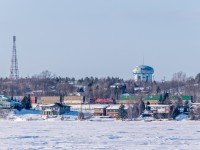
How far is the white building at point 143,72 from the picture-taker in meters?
120

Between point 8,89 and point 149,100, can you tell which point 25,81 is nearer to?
point 8,89

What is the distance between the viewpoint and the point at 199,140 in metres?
32.1

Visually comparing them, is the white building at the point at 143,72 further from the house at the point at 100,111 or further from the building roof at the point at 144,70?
the house at the point at 100,111

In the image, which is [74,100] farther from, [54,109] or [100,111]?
[100,111]

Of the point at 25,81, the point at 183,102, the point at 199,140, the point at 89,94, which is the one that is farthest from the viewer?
the point at 25,81

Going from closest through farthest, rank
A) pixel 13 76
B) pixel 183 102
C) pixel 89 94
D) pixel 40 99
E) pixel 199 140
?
pixel 199 140
pixel 183 102
pixel 40 99
pixel 89 94
pixel 13 76

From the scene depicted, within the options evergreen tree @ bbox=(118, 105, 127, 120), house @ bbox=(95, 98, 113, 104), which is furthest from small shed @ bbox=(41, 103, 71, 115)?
house @ bbox=(95, 98, 113, 104)

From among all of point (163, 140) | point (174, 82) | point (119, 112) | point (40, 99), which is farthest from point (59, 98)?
point (163, 140)

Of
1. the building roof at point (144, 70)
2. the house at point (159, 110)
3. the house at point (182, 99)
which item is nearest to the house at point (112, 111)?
the house at point (159, 110)

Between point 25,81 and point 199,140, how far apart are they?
7510cm

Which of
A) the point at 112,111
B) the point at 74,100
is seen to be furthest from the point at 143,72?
the point at 112,111

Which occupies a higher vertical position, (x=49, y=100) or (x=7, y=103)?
(x=49, y=100)

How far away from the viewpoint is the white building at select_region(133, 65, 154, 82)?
395 feet

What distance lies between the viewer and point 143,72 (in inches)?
4747
